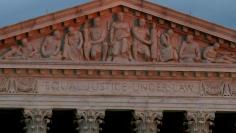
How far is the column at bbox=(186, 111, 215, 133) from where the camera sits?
3356cm

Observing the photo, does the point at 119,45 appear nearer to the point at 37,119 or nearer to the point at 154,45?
the point at 154,45

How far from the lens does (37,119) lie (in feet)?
109

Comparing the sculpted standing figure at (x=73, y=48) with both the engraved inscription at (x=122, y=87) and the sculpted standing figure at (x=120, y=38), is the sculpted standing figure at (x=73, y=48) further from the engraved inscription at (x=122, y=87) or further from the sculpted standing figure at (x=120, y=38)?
the sculpted standing figure at (x=120, y=38)

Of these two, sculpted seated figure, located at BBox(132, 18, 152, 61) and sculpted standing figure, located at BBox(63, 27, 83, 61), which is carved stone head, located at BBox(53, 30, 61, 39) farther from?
sculpted seated figure, located at BBox(132, 18, 152, 61)

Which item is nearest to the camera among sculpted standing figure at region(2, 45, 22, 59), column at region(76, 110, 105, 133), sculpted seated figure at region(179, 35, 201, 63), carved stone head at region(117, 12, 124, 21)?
column at region(76, 110, 105, 133)

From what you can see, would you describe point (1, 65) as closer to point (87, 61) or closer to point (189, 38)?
point (87, 61)

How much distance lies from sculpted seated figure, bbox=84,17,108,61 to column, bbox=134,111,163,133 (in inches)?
94.5

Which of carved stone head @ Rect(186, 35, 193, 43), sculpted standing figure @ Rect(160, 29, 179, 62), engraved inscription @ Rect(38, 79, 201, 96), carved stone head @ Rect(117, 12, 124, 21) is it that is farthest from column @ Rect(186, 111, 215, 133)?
carved stone head @ Rect(117, 12, 124, 21)

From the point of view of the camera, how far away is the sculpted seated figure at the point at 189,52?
34.0m

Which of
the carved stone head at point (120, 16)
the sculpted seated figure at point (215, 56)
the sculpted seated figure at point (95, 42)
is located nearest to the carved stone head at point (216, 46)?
the sculpted seated figure at point (215, 56)

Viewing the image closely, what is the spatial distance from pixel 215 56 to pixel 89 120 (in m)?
5.15

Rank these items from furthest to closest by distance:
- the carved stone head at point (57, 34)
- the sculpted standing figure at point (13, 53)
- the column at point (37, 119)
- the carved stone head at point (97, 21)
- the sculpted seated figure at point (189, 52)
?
1. the sculpted seated figure at point (189, 52)
2. the carved stone head at point (97, 21)
3. the carved stone head at point (57, 34)
4. the sculpted standing figure at point (13, 53)
5. the column at point (37, 119)

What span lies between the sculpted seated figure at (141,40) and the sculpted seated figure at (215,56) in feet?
6.88

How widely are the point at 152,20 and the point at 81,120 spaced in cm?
442
